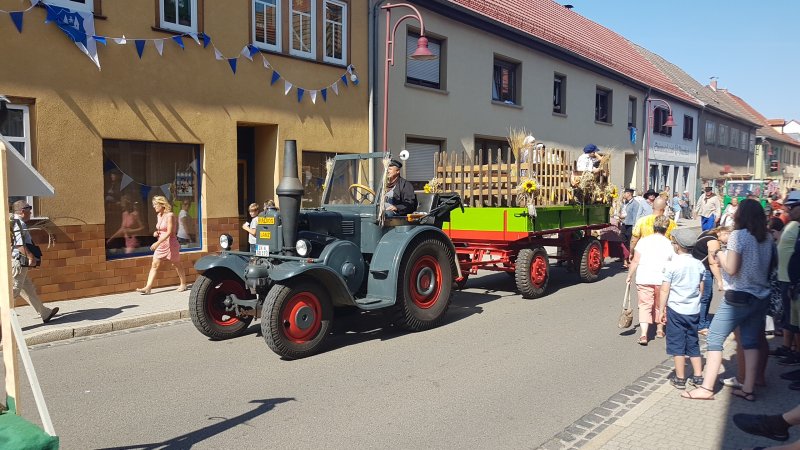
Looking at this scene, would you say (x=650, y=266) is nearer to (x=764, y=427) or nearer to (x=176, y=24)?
(x=764, y=427)

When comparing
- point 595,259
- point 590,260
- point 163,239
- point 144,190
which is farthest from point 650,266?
point 144,190

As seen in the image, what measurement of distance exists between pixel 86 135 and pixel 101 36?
1492 millimetres

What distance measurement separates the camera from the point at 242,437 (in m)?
4.01

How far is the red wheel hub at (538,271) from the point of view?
29.2ft

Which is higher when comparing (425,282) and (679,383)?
(425,282)

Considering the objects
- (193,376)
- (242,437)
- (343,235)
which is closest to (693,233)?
(343,235)

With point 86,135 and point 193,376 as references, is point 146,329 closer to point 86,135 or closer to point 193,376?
point 193,376

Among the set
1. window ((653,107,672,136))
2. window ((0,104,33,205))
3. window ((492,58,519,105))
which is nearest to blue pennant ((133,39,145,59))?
window ((0,104,33,205))

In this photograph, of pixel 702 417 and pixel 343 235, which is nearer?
pixel 702 417

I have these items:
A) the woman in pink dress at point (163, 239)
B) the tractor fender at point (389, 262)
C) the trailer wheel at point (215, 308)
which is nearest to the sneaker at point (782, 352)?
the tractor fender at point (389, 262)

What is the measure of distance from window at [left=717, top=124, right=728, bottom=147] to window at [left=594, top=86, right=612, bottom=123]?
14.5 m

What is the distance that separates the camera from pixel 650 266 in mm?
6418

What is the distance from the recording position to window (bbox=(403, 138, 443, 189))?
572 inches

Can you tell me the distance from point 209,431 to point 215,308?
249 centimetres
